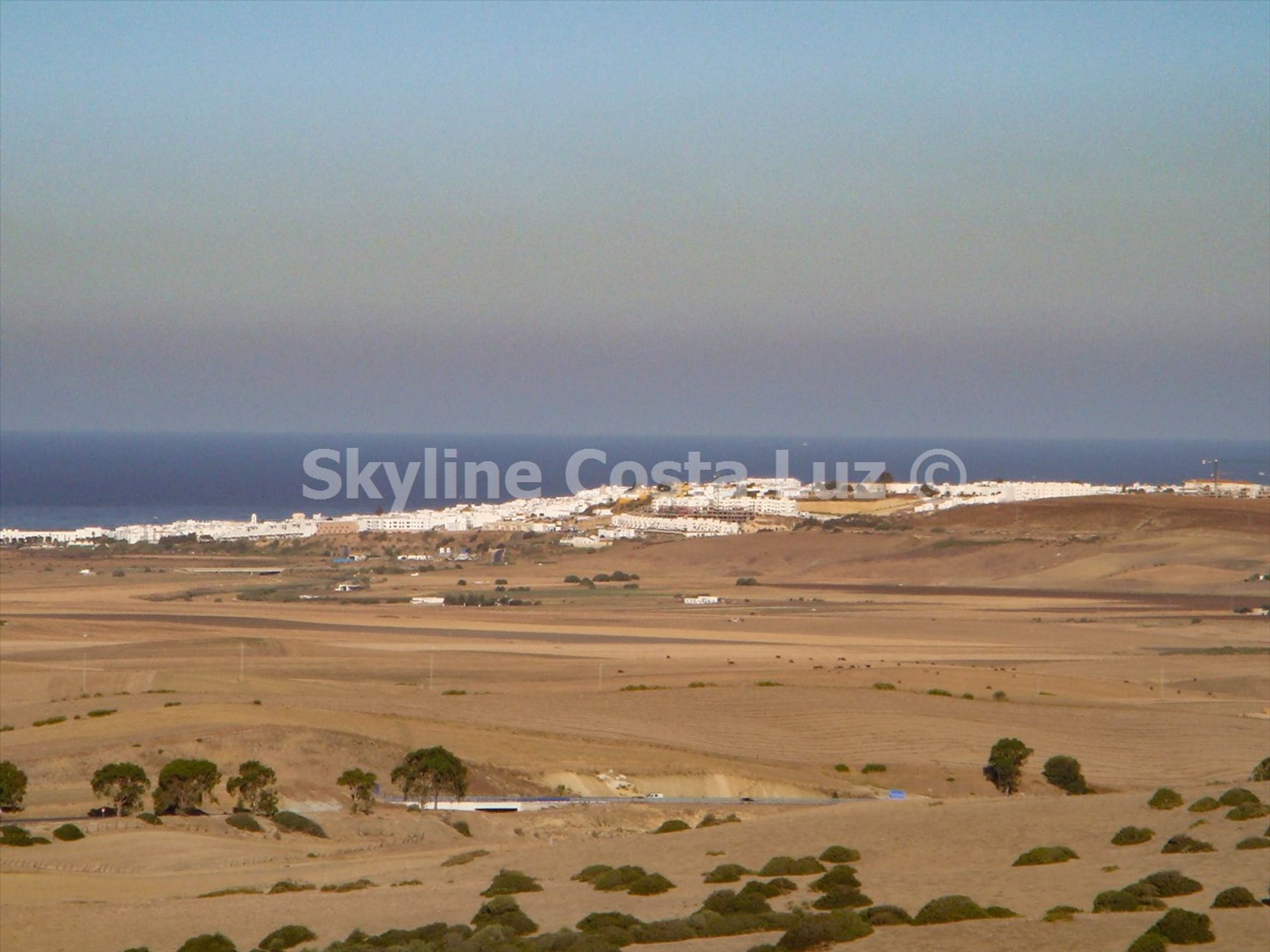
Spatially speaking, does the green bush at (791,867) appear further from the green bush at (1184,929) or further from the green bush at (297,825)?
the green bush at (297,825)

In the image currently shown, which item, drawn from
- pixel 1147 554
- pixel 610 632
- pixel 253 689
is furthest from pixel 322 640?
pixel 1147 554

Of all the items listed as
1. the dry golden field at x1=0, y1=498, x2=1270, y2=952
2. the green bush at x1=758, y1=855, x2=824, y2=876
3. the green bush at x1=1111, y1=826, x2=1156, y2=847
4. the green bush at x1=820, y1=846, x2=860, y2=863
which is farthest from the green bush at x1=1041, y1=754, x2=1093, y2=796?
the green bush at x1=758, y1=855, x2=824, y2=876

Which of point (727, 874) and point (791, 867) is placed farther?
point (791, 867)

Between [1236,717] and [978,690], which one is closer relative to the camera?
[1236,717]

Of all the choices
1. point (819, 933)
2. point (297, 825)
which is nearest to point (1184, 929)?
point (819, 933)

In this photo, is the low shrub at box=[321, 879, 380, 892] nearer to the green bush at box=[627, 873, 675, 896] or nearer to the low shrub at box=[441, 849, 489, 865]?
the low shrub at box=[441, 849, 489, 865]

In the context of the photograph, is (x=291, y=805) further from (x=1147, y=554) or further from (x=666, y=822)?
(x=1147, y=554)

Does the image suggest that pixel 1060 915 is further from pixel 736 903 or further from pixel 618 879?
pixel 618 879
